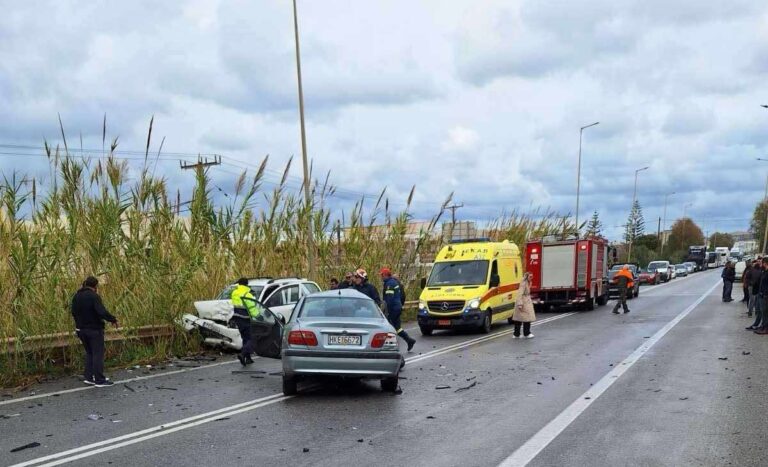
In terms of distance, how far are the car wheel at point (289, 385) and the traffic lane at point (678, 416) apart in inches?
151

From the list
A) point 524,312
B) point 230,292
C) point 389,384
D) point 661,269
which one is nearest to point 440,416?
point 389,384

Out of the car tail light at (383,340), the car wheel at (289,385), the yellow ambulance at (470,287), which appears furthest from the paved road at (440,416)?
the yellow ambulance at (470,287)

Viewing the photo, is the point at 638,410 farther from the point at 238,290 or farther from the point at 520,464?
the point at 238,290

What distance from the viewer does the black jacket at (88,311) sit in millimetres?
11328

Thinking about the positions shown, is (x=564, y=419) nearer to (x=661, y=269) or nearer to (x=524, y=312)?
(x=524, y=312)

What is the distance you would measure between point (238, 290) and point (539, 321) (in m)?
13.2

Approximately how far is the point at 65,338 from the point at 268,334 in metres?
3.45

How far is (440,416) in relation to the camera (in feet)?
28.3

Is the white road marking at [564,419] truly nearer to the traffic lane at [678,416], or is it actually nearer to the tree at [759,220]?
the traffic lane at [678,416]

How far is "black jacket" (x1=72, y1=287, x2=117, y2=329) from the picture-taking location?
11.3 metres

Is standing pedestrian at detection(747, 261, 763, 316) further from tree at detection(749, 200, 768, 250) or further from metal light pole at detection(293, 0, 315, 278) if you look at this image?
tree at detection(749, 200, 768, 250)

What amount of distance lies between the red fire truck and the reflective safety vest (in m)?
17.1

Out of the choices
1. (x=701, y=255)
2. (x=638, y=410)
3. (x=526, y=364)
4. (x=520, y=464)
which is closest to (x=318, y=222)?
(x=526, y=364)

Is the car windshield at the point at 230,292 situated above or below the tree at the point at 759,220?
below
